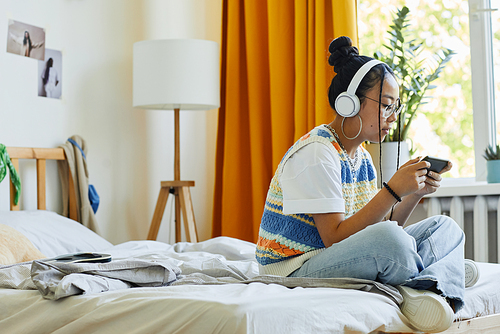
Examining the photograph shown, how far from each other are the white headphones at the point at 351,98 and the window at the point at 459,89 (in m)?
1.19

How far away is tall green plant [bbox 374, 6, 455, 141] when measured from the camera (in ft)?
7.48

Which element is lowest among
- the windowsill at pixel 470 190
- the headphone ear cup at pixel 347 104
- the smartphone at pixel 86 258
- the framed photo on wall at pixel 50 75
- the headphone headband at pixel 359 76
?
the smartphone at pixel 86 258

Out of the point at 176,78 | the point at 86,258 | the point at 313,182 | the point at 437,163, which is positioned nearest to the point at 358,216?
the point at 313,182

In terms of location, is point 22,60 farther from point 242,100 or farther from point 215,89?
point 242,100

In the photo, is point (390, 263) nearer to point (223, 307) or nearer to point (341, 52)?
point (223, 307)

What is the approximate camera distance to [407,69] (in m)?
2.44

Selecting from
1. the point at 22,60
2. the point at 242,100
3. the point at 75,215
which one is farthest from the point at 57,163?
the point at 242,100

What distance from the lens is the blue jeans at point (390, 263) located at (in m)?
1.01

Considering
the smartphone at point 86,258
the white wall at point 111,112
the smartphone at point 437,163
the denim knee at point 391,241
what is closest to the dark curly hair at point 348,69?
the smartphone at point 437,163

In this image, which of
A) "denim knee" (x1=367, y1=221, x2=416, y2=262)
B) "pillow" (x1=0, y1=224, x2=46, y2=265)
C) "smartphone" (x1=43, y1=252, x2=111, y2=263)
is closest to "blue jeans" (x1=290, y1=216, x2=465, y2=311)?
"denim knee" (x1=367, y1=221, x2=416, y2=262)

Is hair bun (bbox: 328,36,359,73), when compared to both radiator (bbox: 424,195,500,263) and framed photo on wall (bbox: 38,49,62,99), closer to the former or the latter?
radiator (bbox: 424,195,500,263)

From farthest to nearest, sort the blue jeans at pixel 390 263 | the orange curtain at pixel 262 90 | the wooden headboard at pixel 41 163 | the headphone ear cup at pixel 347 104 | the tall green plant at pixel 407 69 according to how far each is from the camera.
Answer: the orange curtain at pixel 262 90 → the tall green plant at pixel 407 69 → the wooden headboard at pixel 41 163 → the headphone ear cup at pixel 347 104 → the blue jeans at pixel 390 263

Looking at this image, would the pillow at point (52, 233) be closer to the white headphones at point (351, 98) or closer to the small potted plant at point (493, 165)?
the white headphones at point (351, 98)

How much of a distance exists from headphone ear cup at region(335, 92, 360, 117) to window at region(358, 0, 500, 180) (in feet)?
4.09
